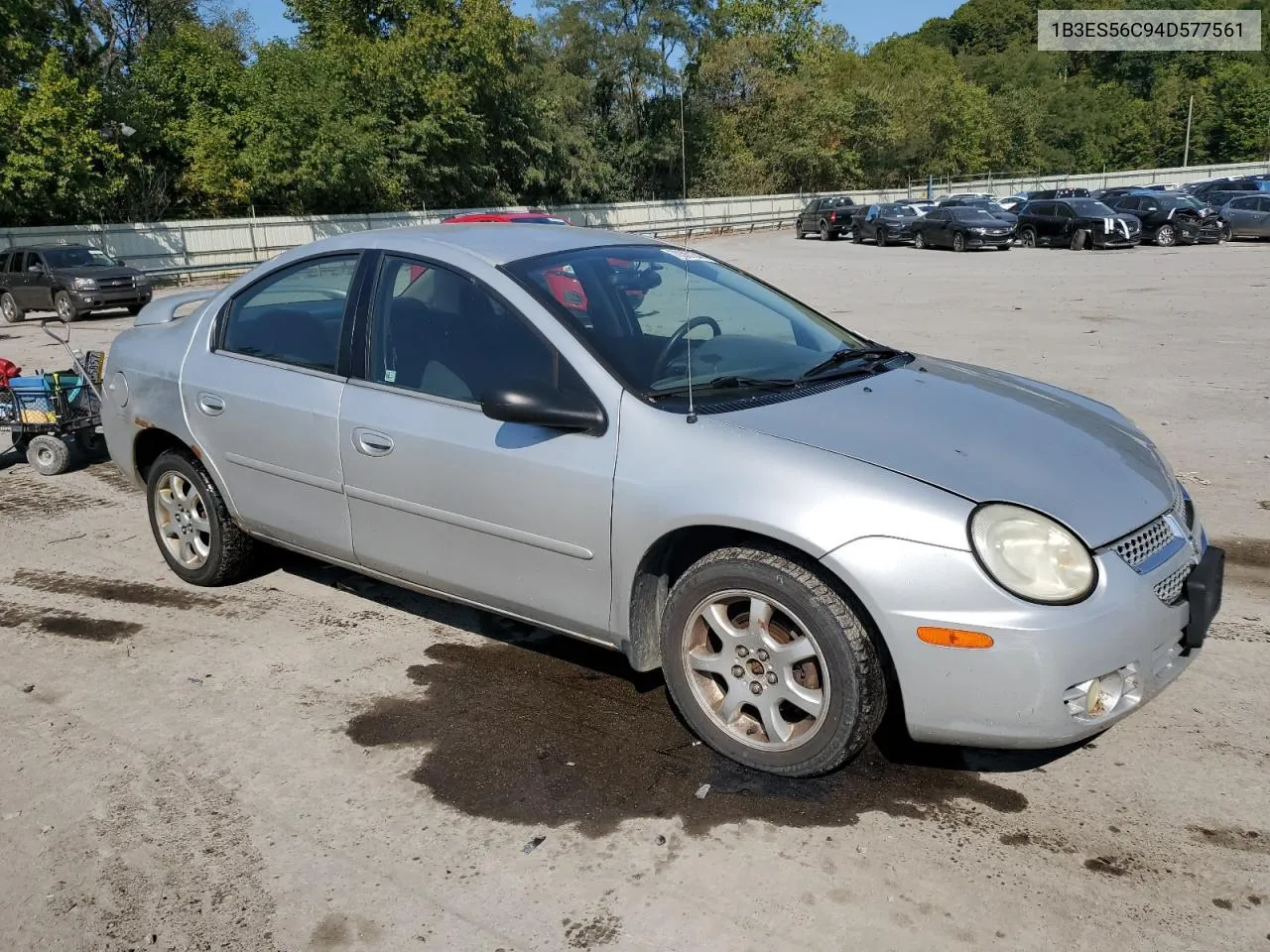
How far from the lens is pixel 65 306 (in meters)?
20.9

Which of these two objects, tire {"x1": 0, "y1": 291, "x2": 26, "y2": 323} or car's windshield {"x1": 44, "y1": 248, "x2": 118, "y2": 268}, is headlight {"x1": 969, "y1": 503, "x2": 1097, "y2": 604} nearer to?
car's windshield {"x1": 44, "y1": 248, "x2": 118, "y2": 268}

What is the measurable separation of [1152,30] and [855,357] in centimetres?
10281

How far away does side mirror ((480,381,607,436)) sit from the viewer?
3.47 metres

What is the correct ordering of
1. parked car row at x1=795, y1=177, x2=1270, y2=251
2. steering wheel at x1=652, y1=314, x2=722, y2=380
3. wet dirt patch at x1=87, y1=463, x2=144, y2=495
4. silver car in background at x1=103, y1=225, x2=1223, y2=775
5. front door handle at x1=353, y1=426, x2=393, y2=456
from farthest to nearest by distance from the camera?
parked car row at x1=795, y1=177, x2=1270, y2=251
wet dirt patch at x1=87, y1=463, x2=144, y2=495
front door handle at x1=353, y1=426, x2=393, y2=456
steering wheel at x1=652, y1=314, x2=722, y2=380
silver car in background at x1=103, y1=225, x2=1223, y2=775

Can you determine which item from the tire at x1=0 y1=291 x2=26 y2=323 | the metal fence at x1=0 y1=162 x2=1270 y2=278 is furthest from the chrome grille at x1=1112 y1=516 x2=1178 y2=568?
the tire at x1=0 y1=291 x2=26 y2=323

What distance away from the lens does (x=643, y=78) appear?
53.0 metres

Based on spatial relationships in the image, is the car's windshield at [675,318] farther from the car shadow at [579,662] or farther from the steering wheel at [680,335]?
the car shadow at [579,662]

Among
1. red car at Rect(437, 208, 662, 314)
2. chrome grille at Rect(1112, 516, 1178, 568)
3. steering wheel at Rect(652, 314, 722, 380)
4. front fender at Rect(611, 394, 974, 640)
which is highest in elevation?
red car at Rect(437, 208, 662, 314)

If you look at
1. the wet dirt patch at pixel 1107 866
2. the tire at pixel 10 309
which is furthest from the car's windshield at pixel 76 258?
the wet dirt patch at pixel 1107 866

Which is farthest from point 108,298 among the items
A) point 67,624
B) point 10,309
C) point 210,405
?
point 210,405

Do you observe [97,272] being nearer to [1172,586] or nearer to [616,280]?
[616,280]

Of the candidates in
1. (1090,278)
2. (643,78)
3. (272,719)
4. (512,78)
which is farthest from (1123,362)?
(643,78)

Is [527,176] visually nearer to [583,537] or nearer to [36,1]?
[36,1]

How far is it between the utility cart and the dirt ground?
2.62 metres
